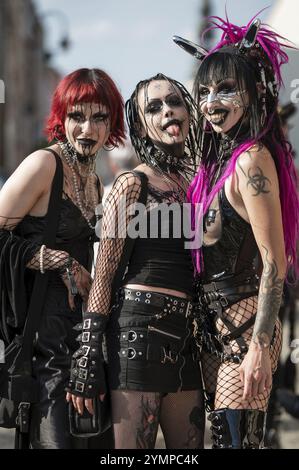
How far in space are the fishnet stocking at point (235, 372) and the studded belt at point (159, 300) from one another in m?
0.17

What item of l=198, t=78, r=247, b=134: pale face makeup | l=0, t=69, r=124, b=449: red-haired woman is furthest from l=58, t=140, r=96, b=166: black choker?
l=198, t=78, r=247, b=134: pale face makeup

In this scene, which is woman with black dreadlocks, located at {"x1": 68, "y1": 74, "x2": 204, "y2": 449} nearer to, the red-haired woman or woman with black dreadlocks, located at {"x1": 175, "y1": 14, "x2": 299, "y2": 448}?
woman with black dreadlocks, located at {"x1": 175, "y1": 14, "x2": 299, "y2": 448}

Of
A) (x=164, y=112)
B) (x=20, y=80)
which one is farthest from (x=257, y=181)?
(x=20, y=80)

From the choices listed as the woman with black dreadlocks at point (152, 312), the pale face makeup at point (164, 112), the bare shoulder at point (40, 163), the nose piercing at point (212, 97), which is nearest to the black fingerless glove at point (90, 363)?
the woman with black dreadlocks at point (152, 312)

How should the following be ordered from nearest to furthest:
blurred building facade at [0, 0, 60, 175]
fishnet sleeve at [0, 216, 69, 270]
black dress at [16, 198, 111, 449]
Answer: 1. black dress at [16, 198, 111, 449]
2. fishnet sleeve at [0, 216, 69, 270]
3. blurred building facade at [0, 0, 60, 175]

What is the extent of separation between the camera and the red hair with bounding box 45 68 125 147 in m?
3.37

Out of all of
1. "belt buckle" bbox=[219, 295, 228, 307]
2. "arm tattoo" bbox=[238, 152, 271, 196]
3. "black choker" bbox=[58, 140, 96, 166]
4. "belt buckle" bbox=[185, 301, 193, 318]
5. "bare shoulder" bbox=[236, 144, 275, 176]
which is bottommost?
"belt buckle" bbox=[185, 301, 193, 318]

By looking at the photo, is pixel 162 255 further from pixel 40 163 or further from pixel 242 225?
pixel 40 163

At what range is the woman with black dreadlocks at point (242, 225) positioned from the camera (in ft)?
9.21

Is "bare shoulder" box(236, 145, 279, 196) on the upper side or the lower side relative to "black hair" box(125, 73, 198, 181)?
lower

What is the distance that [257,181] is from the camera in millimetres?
2807

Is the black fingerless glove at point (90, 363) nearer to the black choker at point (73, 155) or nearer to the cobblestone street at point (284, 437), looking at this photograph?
the black choker at point (73, 155)

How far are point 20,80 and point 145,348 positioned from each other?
110 ft

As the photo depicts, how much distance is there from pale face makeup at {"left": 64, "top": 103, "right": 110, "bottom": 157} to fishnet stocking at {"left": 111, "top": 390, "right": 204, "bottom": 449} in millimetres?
1169
